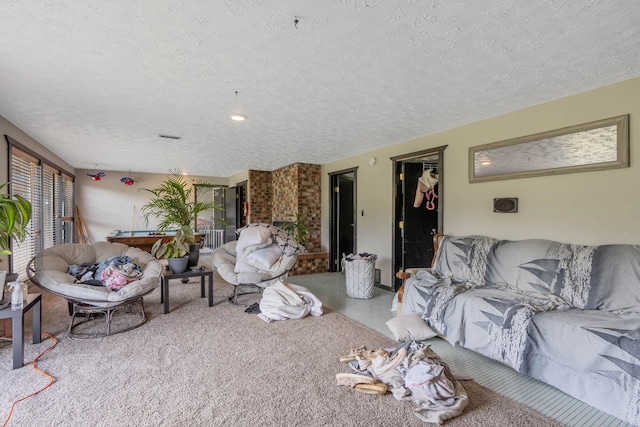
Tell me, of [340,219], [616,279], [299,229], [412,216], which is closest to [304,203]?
[299,229]

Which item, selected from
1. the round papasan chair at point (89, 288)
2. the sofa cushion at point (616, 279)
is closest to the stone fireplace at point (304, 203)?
the round papasan chair at point (89, 288)

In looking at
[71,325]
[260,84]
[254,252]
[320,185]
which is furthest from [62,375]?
[320,185]

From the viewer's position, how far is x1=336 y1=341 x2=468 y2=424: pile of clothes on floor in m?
1.83

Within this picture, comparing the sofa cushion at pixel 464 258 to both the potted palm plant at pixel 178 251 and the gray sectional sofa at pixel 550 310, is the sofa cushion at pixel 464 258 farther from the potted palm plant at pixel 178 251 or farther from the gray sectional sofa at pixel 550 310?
the potted palm plant at pixel 178 251

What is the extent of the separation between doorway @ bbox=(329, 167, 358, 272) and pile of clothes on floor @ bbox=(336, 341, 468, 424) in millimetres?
3940

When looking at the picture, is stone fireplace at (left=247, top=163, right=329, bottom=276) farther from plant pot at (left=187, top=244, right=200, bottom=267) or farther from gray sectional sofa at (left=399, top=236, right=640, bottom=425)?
gray sectional sofa at (left=399, top=236, right=640, bottom=425)

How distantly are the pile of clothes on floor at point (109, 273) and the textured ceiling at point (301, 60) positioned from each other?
165 cm

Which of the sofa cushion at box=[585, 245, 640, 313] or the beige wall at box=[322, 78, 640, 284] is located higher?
the beige wall at box=[322, 78, 640, 284]

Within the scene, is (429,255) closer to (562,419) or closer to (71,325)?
(562,419)

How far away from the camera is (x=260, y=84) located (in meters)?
2.58

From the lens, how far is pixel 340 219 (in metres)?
6.24

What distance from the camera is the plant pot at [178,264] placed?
12.5 ft

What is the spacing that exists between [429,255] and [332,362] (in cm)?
299

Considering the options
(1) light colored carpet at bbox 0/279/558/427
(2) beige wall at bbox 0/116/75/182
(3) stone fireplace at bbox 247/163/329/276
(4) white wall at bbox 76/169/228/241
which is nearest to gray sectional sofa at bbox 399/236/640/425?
(1) light colored carpet at bbox 0/279/558/427
